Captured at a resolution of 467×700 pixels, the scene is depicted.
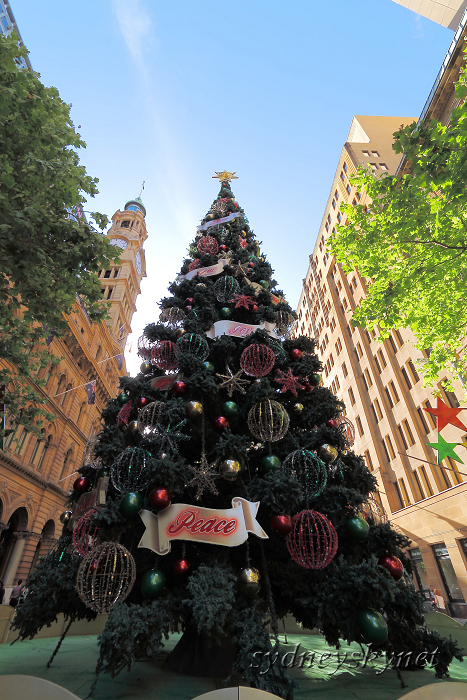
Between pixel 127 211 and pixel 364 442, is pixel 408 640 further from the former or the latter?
pixel 127 211

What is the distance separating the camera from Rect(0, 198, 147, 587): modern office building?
1905cm

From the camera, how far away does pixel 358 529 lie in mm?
4219

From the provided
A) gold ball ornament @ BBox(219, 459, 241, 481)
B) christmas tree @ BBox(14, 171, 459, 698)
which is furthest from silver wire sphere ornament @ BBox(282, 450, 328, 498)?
gold ball ornament @ BBox(219, 459, 241, 481)

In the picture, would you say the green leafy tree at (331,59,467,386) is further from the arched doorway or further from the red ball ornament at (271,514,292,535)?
the arched doorway

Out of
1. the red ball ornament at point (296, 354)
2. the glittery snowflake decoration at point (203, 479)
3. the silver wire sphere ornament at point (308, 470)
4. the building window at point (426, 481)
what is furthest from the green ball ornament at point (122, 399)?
the building window at point (426, 481)

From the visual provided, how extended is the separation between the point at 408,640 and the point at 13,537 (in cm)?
2395

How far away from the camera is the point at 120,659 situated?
325 cm

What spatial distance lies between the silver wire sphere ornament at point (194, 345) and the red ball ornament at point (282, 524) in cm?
314

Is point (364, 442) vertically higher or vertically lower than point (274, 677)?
higher

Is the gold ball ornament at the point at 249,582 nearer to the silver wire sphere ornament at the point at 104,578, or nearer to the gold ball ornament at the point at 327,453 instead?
the silver wire sphere ornament at the point at 104,578

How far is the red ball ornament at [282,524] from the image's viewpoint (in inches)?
167

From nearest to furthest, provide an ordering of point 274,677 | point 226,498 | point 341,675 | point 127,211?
point 274,677 < point 341,675 < point 226,498 < point 127,211

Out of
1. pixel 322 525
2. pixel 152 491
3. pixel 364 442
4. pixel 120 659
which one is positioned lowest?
pixel 120 659

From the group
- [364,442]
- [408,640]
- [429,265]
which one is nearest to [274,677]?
[408,640]
